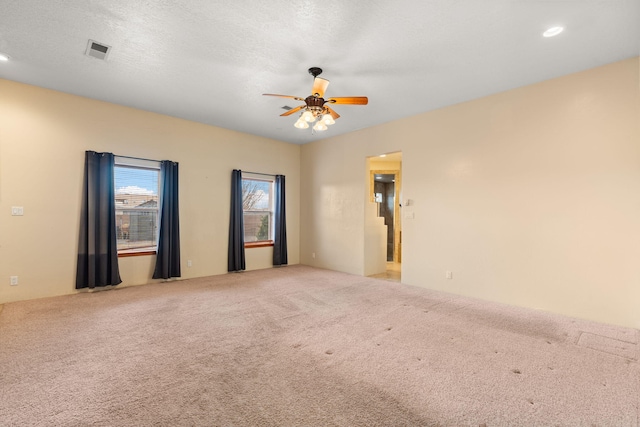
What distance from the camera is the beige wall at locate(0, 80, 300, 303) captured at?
3781 mm

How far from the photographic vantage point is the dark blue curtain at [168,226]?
15.9ft

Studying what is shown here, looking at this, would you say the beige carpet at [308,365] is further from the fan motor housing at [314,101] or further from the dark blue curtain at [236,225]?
the fan motor housing at [314,101]

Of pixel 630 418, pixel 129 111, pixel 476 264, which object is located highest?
pixel 129 111

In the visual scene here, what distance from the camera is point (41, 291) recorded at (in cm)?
397

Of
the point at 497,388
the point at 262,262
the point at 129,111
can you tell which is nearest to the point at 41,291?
the point at 129,111

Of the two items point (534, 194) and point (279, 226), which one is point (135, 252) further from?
point (534, 194)

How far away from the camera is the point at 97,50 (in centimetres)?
298

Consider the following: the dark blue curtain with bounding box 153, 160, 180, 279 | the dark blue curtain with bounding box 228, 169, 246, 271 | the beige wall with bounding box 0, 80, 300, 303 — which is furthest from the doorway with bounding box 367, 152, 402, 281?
the dark blue curtain with bounding box 153, 160, 180, 279

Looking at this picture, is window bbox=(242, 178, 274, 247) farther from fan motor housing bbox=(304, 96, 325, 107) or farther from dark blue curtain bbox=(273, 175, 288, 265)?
fan motor housing bbox=(304, 96, 325, 107)

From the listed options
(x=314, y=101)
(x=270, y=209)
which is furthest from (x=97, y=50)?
(x=270, y=209)

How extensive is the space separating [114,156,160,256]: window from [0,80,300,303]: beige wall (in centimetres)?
20

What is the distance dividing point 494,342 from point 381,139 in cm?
379

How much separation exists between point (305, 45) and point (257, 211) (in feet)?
13.6

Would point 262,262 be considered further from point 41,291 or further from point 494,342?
point 494,342
